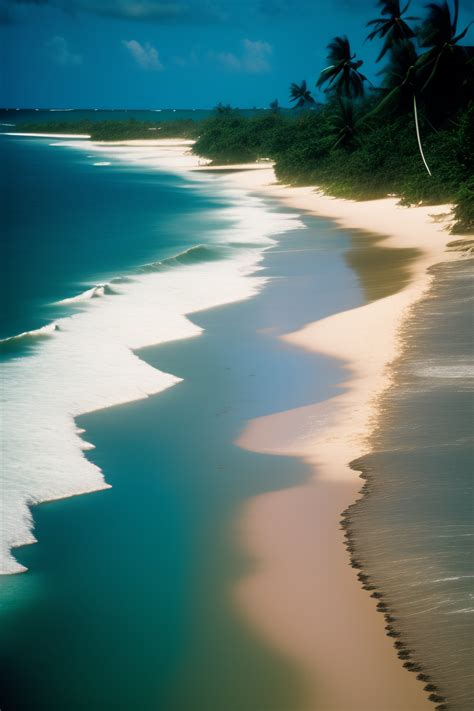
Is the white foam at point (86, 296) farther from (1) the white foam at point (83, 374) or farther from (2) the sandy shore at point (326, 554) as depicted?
(2) the sandy shore at point (326, 554)

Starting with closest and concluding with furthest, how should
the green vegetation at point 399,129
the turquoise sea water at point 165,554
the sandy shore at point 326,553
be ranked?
the sandy shore at point 326,553, the turquoise sea water at point 165,554, the green vegetation at point 399,129

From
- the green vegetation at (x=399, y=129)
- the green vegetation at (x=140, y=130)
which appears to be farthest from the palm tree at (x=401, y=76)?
the green vegetation at (x=140, y=130)

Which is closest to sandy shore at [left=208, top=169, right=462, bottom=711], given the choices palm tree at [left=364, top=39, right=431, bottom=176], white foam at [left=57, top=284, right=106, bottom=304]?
white foam at [left=57, top=284, right=106, bottom=304]

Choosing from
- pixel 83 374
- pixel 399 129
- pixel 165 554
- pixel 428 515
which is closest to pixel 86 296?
pixel 83 374

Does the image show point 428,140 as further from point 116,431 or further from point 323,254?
point 116,431

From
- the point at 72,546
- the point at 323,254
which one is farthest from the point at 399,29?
the point at 72,546

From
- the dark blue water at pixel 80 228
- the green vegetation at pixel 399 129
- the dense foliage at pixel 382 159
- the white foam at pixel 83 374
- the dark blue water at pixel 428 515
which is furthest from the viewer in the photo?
the green vegetation at pixel 399 129

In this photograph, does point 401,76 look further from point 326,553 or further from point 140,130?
point 140,130

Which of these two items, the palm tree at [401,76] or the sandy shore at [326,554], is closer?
the sandy shore at [326,554]
